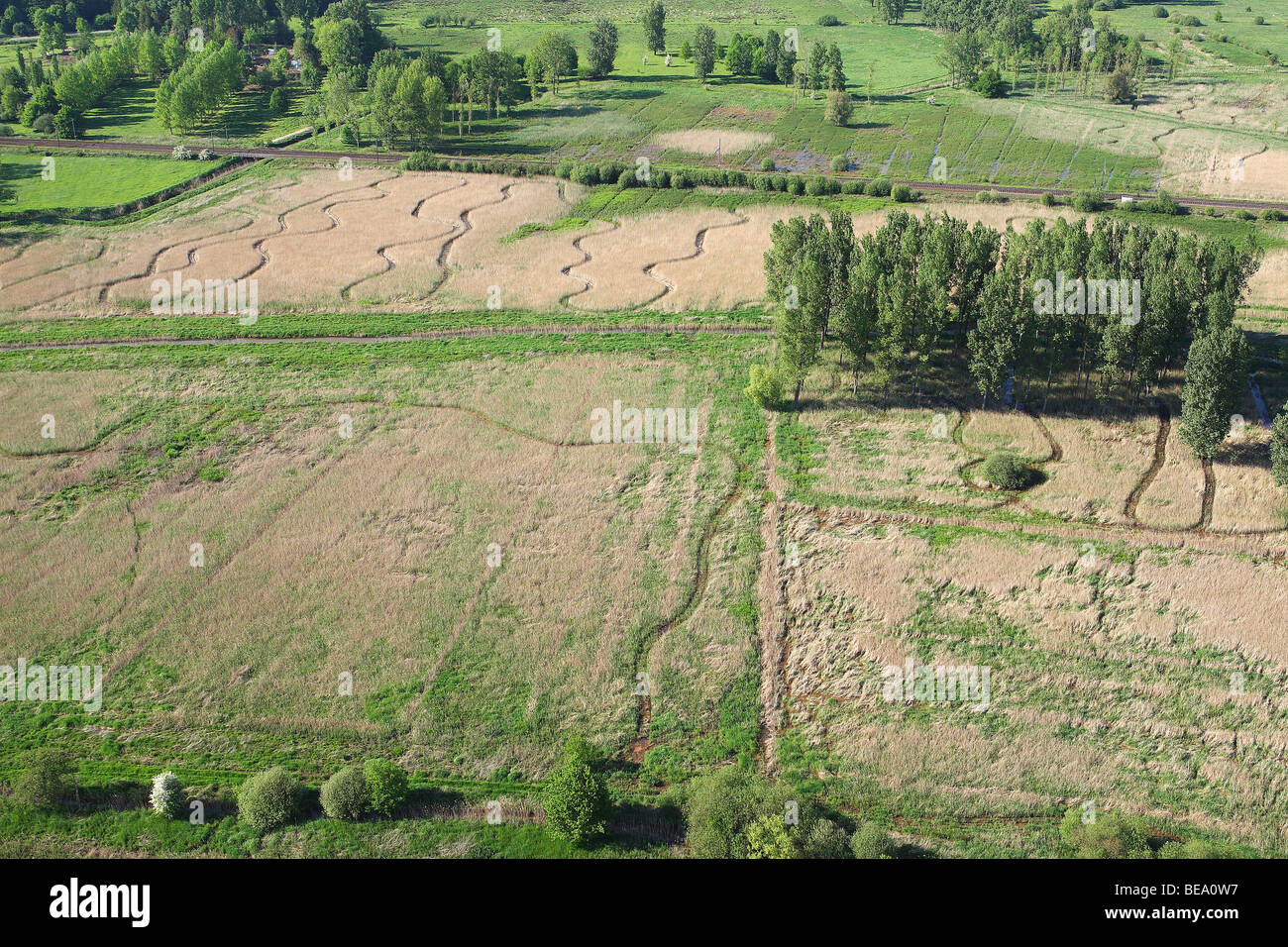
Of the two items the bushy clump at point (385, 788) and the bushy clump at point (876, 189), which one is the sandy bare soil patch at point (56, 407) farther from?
the bushy clump at point (876, 189)

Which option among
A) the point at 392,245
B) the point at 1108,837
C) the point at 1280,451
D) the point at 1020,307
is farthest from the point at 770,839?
the point at 392,245

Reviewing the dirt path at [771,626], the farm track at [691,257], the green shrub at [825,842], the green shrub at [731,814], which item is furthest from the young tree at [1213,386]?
the farm track at [691,257]

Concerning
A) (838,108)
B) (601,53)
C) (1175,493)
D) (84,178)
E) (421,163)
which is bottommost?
(1175,493)

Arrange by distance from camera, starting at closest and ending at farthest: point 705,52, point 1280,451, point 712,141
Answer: point 1280,451 → point 712,141 → point 705,52

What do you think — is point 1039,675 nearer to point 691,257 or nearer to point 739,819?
point 739,819

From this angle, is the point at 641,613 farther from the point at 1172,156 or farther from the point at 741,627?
the point at 1172,156

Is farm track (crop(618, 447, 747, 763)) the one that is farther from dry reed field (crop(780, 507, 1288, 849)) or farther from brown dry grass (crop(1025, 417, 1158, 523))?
brown dry grass (crop(1025, 417, 1158, 523))

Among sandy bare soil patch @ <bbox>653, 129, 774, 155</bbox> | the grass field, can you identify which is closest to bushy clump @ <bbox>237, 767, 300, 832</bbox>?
the grass field
